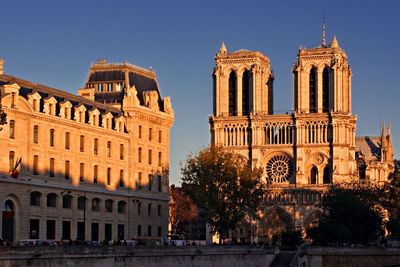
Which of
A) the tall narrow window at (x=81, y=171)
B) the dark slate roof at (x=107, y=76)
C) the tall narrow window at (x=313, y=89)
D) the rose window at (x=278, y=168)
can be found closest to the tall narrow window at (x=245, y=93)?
the rose window at (x=278, y=168)

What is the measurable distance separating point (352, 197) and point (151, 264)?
47.1m

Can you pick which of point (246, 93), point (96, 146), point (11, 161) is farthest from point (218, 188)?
point (246, 93)

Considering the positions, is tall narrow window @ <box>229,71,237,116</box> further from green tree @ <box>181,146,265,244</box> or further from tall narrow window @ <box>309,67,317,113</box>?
green tree @ <box>181,146,265,244</box>

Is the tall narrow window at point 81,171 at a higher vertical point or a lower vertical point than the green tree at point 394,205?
higher

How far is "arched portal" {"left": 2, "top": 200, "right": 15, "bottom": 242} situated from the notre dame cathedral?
82.3 metres

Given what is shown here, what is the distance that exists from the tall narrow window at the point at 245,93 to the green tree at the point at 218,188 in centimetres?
6100

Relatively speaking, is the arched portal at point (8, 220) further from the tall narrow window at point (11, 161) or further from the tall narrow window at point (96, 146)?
the tall narrow window at point (96, 146)

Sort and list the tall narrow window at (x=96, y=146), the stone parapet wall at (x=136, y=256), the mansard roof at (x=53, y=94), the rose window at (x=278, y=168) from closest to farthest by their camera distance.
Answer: the stone parapet wall at (x=136, y=256)
the mansard roof at (x=53, y=94)
the tall narrow window at (x=96, y=146)
the rose window at (x=278, y=168)

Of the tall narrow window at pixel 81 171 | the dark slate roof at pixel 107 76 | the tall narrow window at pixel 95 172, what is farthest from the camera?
the dark slate roof at pixel 107 76

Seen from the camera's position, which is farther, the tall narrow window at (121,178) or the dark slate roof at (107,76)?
the dark slate roof at (107,76)

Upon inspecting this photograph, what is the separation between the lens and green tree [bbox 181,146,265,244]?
122 m

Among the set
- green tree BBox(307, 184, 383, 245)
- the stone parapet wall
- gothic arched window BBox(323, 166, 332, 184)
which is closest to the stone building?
the stone parapet wall

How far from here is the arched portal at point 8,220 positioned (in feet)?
316

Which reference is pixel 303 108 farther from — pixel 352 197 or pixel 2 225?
pixel 2 225
